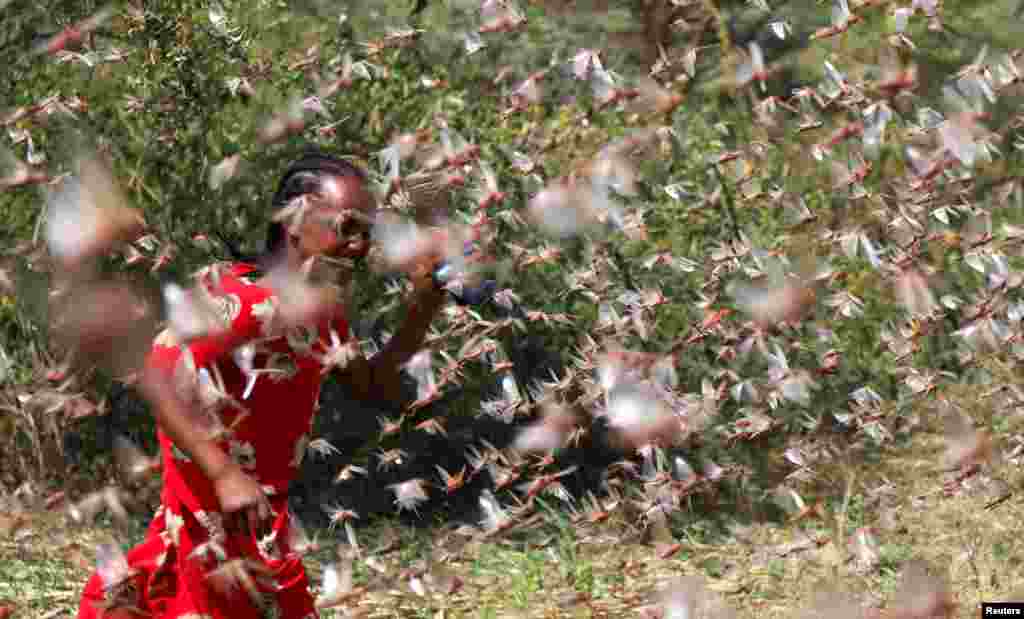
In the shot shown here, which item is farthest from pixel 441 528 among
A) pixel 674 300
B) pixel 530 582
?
pixel 674 300

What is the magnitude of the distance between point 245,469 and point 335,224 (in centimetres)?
56

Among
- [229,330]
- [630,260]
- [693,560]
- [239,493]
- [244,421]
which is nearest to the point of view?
[239,493]

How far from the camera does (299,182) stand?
3199mm

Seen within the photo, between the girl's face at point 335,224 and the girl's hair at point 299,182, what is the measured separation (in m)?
0.03

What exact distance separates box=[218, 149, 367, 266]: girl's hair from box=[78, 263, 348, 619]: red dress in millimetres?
70

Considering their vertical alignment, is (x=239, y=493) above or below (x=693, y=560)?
above

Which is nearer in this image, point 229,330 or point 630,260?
point 229,330

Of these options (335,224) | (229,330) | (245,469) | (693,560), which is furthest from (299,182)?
(693,560)

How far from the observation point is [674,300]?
6617 millimetres

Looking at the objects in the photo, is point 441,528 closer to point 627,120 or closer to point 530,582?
point 530,582

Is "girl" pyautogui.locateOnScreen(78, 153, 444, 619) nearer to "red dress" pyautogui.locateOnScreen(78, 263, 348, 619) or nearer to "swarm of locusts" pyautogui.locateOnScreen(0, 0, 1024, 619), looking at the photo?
"red dress" pyautogui.locateOnScreen(78, 263, 348, 619)

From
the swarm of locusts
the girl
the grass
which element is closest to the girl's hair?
the girl

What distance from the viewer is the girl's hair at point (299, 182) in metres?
3.17

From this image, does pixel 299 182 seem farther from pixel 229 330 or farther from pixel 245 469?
pixel 245 469
